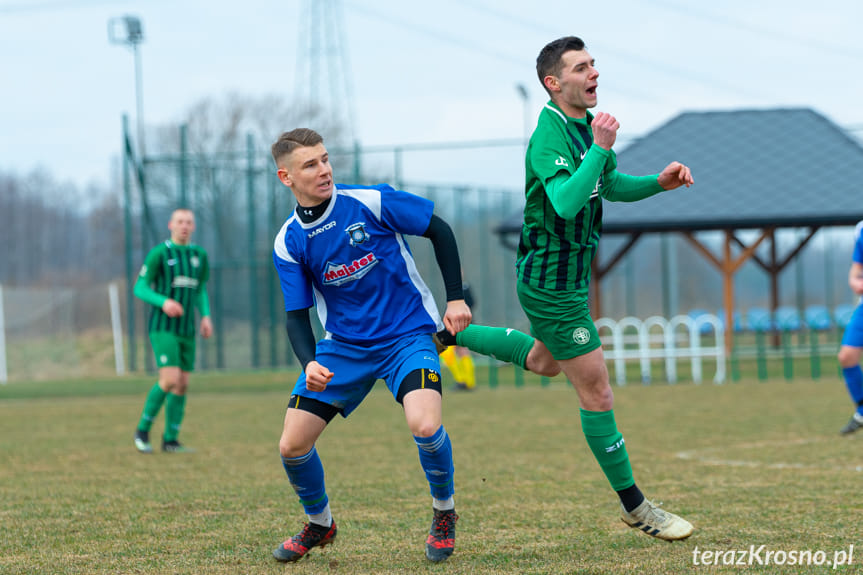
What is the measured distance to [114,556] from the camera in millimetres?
4723

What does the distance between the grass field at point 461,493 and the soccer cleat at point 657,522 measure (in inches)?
3.3

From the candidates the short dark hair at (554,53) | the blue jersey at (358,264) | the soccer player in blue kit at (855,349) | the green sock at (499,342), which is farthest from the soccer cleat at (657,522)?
the soccer player in blue kit at (855,349)

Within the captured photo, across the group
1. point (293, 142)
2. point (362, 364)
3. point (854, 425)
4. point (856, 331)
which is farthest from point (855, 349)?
point (293, 142)

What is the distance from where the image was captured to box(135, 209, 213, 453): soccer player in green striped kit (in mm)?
9188

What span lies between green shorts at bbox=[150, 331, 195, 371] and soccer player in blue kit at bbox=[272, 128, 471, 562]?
4.74 meters

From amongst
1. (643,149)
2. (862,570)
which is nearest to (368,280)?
(862,570)

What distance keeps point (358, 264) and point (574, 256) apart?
938 millimetres

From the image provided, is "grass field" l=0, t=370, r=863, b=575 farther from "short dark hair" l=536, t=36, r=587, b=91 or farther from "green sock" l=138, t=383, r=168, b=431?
"short dark hair" l=536, t=36, r=587, b=91

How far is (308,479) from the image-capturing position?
4660 millimetres

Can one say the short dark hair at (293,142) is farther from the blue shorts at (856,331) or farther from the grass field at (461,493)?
the blue shorts at (856,331)

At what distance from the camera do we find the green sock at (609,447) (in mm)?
4684

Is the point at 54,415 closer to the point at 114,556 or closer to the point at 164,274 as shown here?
the point at 164,274

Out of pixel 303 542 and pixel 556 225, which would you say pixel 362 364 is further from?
pixel 556 225

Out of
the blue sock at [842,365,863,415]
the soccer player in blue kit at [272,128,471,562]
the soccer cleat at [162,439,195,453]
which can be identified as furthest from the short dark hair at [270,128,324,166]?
the blue sock at [842,365,863,415]
